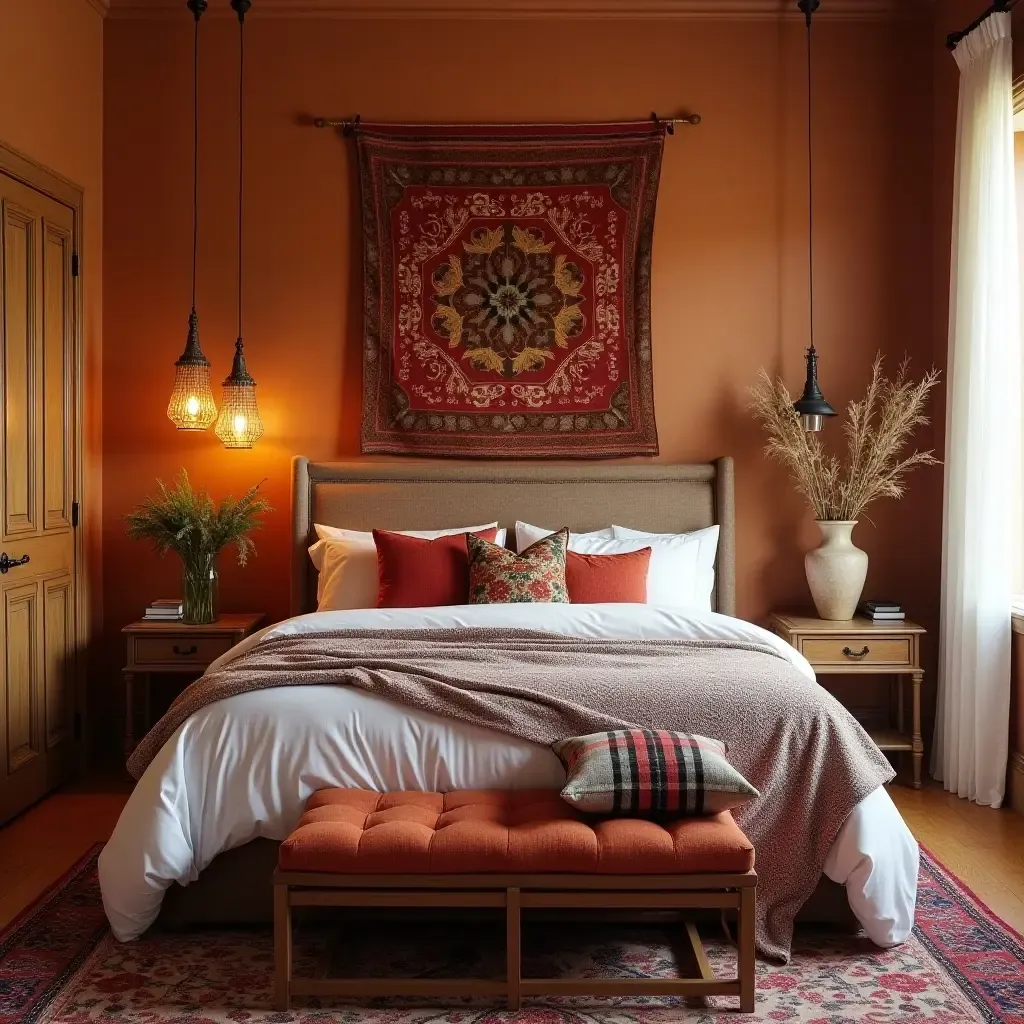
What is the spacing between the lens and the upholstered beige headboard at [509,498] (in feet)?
16.2

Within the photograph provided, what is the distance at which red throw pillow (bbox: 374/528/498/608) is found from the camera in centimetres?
437

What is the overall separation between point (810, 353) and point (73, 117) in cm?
323

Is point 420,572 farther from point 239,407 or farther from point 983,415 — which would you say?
point 983,415

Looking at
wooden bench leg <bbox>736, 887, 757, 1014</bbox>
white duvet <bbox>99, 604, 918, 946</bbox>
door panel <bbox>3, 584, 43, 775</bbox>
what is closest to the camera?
wooden bench leg <bbox>736, 887, 757, 1014</bbox>

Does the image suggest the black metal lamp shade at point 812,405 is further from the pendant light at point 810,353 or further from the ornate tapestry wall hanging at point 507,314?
the ornate tapestry wall hanging at point 507,314

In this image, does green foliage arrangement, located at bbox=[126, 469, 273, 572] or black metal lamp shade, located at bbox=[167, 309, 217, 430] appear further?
black metal lamp shade, located at bbox=[167, 309, 217, 430]

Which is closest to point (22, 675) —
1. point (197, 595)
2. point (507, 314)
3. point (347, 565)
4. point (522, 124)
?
point (197, 595)

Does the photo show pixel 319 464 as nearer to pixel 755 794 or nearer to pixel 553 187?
pixel 553 187

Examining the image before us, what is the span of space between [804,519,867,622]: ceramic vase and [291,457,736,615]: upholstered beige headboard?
0.38m

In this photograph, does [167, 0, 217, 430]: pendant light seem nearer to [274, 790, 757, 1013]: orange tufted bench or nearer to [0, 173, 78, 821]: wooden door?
[0, 173, 78, 821]: wooden door

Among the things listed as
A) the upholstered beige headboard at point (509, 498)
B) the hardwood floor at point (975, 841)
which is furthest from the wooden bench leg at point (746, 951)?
the upholstered beige headboard at point (509, 498)

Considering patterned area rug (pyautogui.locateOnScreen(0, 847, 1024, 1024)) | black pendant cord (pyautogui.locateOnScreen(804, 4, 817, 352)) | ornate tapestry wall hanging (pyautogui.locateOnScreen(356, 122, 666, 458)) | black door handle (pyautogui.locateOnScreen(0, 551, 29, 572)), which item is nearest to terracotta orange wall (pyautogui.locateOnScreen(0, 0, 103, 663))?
black door handle (pyautogui.locateOnScreen(0, 551, 29, 572))

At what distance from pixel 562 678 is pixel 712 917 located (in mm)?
772

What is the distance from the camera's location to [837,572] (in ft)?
15.3
